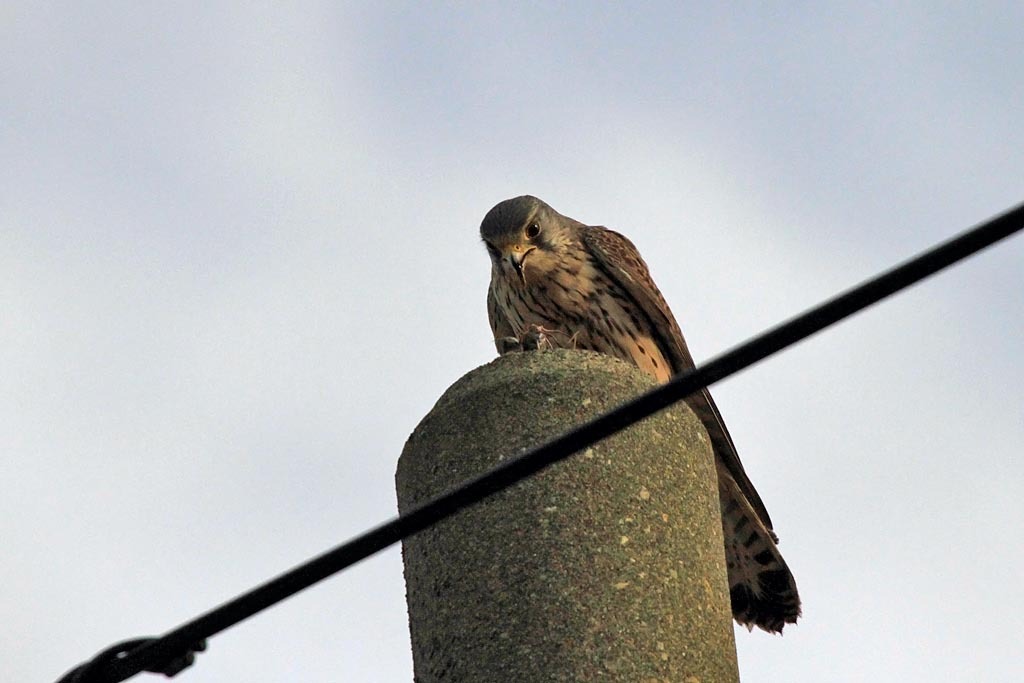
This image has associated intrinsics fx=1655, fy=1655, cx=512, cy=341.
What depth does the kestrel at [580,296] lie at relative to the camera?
6547 millimetres

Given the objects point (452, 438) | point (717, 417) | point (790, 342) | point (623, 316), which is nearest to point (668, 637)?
point (452, 438)

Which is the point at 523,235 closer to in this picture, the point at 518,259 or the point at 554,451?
the point at 518,259

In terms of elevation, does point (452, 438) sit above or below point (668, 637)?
above

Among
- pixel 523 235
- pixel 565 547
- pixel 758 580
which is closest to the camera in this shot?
pixel 565 547

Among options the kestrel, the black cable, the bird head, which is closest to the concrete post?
the black cable

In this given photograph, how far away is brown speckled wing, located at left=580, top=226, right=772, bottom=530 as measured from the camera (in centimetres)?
598

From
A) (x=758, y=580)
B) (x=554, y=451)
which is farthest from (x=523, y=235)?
(x=554, y=451)

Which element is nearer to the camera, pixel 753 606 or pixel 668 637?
pixel 668 637

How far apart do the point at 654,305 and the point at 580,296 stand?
0.32 meters

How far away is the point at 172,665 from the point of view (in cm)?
293

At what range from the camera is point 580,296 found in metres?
6.70

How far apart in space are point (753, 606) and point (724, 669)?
1442 millimetres

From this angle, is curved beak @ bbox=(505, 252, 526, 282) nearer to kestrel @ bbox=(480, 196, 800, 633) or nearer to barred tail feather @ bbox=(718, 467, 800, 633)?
kestrel @ bbox=(480, 196, 800, 633)

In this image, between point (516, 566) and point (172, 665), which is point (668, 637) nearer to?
point (516, 566)
